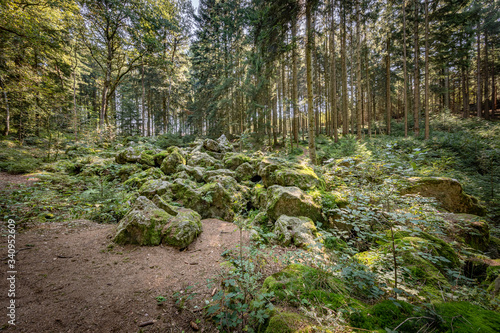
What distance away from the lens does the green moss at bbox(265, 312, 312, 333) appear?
164cm

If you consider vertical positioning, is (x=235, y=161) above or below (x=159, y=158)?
below

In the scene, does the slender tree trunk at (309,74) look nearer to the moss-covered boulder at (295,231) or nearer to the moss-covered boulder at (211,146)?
the moss-covered boulder at (295,231)

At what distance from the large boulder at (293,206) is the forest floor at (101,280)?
1.22 meters

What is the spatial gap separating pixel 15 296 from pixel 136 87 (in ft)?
92.6

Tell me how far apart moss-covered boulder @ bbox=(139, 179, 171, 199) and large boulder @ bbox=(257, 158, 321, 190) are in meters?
3.92

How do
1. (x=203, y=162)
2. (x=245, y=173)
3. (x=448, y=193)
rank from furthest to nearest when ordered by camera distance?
(x=203, y=162) → (x=245, y=173) → (x=448, y=193)

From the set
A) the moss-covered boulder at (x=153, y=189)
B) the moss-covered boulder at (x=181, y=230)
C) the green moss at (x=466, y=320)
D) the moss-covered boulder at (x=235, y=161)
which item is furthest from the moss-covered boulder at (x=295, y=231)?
the moss-covered boulder at (x=235, y=161)

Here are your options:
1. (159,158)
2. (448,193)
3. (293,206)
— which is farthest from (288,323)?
(159,158)

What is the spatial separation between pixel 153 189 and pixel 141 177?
1895 millimetres

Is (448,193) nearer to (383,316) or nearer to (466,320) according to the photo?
(466,320)

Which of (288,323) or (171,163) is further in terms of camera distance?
(171,163)

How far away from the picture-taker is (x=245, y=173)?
27.2 ft

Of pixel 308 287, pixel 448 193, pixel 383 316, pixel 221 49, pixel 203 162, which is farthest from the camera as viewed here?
pixel 221 49

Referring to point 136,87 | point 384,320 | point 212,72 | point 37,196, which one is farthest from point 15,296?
point 136,87
